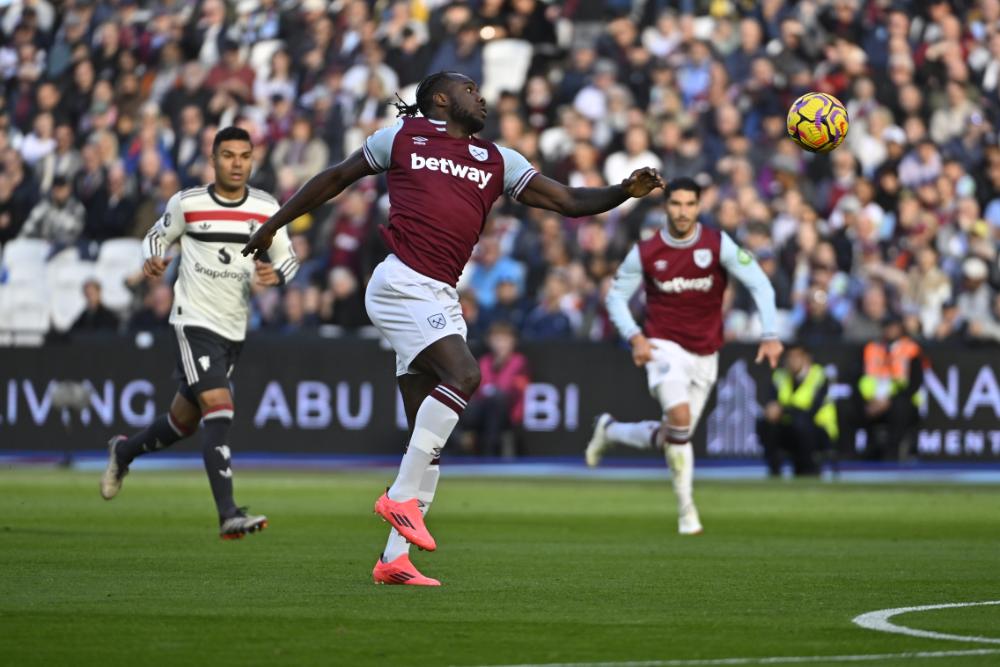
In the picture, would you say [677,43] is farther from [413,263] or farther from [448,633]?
[448,633]

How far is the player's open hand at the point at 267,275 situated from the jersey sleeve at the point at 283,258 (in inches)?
2.6

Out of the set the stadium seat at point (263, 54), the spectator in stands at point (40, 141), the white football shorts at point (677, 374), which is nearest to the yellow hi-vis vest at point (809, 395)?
the white football shorts at point (677, 374)

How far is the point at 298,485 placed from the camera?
20.9 m

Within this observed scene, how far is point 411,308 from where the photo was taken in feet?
33.7

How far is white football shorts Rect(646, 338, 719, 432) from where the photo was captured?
15281 millimetres

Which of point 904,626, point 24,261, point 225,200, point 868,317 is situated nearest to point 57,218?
point 24,261

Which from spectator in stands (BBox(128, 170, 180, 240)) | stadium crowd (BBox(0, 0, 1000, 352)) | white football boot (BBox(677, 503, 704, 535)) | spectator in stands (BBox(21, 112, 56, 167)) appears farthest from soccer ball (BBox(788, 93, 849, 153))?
spectator in stands (BBox(21, 112, 56, 167))

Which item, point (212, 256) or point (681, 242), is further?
point (681, 242)

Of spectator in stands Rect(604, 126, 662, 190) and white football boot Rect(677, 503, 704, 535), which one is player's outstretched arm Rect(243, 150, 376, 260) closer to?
white football boot Rect(677, 503, 704, 535)

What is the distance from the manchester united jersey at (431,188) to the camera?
409 inches

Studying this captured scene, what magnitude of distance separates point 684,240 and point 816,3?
43.3 feet

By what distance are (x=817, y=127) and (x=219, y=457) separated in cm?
Result: 444

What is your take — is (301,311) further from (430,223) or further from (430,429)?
(430,429)

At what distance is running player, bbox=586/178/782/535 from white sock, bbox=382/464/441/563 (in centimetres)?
466
